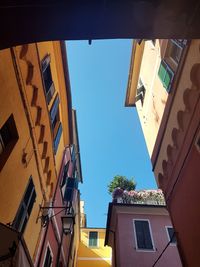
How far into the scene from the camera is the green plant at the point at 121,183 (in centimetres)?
2081

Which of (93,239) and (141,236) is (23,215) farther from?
(93,239)

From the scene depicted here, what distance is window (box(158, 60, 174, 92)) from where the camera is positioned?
24.3ft

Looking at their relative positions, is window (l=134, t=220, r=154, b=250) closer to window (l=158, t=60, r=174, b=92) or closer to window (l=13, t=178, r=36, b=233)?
window (l=13, t=178, r=36, b=233)

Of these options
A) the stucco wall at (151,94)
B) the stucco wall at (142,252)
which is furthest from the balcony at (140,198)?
the stucco wall at (151,94)

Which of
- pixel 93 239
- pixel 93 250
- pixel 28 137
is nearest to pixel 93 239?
pixel 93 239

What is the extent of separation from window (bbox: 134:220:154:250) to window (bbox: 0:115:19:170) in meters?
9.34

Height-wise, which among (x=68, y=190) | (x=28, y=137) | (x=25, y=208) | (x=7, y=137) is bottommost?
(x=25, y=208)

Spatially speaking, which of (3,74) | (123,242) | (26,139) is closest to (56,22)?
(3,74)

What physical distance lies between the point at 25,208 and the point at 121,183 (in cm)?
1518

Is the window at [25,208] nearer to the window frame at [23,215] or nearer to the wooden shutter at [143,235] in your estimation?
the window frame at [23,215]

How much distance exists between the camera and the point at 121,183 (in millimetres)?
21078

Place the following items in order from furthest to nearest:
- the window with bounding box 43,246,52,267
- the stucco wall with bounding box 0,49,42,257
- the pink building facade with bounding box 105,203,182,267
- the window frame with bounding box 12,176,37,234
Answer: the pink building facade with bounding box 105,203,182,267, the window with bounding box 43,246,52,267, the window frame with bounding box 12,176,37,234, the stucco wall with bounding box 0,49,42,257

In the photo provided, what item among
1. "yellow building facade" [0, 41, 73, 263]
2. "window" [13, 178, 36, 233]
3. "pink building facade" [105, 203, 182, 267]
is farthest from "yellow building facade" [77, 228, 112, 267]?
"window" [13, 178, 36, 233]

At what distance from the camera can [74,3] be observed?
11.0ft
